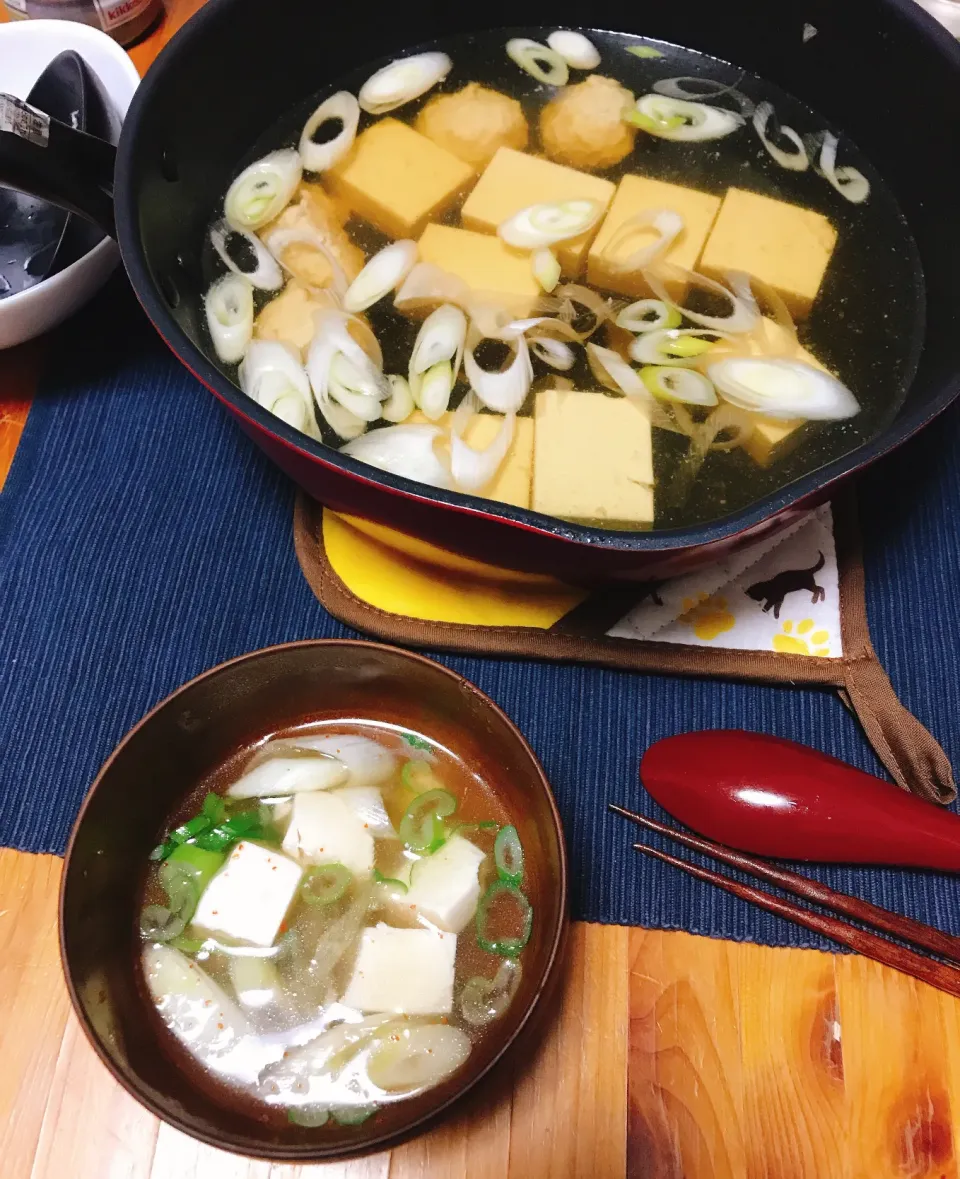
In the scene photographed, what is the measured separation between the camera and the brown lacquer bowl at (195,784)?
2.08 ft

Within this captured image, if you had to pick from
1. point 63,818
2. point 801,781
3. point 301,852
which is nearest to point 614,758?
point 801,781

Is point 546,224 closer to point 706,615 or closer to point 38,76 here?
point 706,615

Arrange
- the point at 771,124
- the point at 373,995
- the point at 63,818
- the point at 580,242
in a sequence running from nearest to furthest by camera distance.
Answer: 1. the point at 373,995
2. the point at 63,818
3. the point at 580,242
4. the point at 771,124

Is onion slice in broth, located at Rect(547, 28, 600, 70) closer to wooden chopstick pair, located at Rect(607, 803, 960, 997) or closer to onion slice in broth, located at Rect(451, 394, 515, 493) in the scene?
onion slice in broth, located at Rect(451, 394, 515, 493)

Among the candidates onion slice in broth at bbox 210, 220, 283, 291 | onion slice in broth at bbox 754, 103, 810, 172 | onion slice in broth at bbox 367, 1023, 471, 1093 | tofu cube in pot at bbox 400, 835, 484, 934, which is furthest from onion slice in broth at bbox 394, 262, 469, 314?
onion slice in broth at bbox 367, 1023, 471, 1093

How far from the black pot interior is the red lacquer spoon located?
0.29 meters

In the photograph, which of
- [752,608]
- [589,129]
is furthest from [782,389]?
[589,129]

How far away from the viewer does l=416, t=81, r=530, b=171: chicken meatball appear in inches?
43.2

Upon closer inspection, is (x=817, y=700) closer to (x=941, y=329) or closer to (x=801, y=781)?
(x=801, y=781)

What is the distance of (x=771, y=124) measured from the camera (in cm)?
114

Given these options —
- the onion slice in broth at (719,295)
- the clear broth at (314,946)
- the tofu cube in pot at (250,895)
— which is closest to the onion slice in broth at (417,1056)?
the clear broth at (314,946)

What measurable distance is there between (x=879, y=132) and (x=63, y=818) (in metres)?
1.22

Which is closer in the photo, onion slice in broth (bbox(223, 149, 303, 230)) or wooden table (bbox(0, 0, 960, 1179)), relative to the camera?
wooden table (bbox(0, 0, 960, 1179))

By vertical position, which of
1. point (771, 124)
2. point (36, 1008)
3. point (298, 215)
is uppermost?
point (771, 124)
